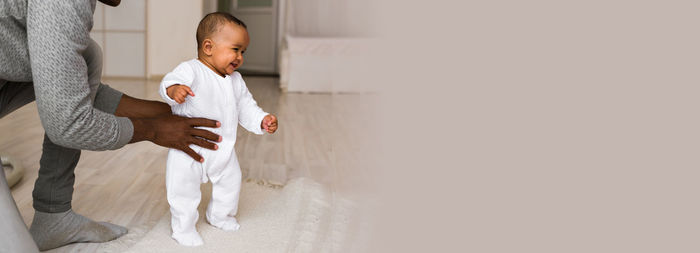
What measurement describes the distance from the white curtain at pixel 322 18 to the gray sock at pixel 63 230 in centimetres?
373

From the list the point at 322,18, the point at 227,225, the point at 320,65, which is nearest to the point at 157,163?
the point at 227,225

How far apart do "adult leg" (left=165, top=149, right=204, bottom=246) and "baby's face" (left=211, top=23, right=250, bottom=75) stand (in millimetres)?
187

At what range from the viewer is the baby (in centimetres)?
100

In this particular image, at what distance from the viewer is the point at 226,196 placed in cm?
110

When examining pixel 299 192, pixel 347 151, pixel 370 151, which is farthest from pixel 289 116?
pixel 299 192

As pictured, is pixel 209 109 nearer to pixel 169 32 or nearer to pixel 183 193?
pixel 183 193

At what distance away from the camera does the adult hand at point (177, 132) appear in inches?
35.1

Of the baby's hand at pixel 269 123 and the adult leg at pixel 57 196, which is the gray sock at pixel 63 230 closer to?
the adult leg at pixel 57 196

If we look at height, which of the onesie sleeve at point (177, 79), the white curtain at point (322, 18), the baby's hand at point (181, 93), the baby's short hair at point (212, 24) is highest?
the white curtain at point (322, 18)

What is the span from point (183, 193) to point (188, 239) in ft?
0.30

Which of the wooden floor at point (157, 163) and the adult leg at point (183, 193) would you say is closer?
the adult leg at point (183, 193)

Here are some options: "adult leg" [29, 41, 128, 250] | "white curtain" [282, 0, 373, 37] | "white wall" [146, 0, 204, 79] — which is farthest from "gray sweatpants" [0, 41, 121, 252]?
"white curtain" [282, 0, 373, 37]

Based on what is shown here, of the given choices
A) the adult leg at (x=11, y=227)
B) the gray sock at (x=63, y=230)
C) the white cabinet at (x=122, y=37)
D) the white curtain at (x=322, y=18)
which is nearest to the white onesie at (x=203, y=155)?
the gray sock at (x=63, y=230)

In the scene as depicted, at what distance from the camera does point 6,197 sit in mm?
793
